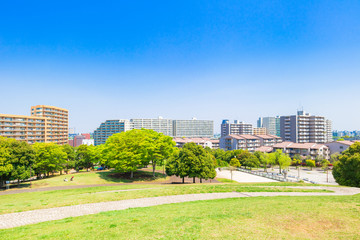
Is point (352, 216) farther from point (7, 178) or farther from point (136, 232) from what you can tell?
point (7, 178)

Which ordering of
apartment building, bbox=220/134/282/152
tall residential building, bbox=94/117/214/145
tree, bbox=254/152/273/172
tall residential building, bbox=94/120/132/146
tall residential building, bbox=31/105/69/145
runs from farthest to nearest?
tall residential building, bbox=94/117/214/145 → tall residential building, bbox=94/120/132/146 → apartment building, bbox=220/134/282/152 → tall residential building, bbox=31/105/69/145 → tree, bbox=254/152/273/172

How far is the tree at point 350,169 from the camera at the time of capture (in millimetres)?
29172

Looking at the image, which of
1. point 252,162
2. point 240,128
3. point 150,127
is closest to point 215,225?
point 252,162

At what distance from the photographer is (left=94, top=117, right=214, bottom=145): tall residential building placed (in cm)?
15750

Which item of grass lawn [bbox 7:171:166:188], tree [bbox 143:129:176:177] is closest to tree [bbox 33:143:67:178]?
Answer: grass lawn [bbox 7:171:166:188]

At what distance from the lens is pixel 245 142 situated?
329 feet

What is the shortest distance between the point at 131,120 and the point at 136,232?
16975cm

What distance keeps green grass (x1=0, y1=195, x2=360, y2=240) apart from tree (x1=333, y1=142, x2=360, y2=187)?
71.3ft

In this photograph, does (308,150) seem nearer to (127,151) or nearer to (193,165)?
(193,165)

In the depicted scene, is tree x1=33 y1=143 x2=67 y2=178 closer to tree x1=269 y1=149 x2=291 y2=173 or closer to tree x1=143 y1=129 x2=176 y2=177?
tree x1=143 y1=129 x2=176 y2=177

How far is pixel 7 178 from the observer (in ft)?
105

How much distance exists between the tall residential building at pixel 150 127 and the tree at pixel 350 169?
140 metres

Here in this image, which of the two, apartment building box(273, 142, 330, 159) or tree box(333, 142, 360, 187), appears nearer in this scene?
tree box(333, 142, 360, 187)

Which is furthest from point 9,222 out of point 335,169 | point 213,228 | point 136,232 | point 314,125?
point 314,125
